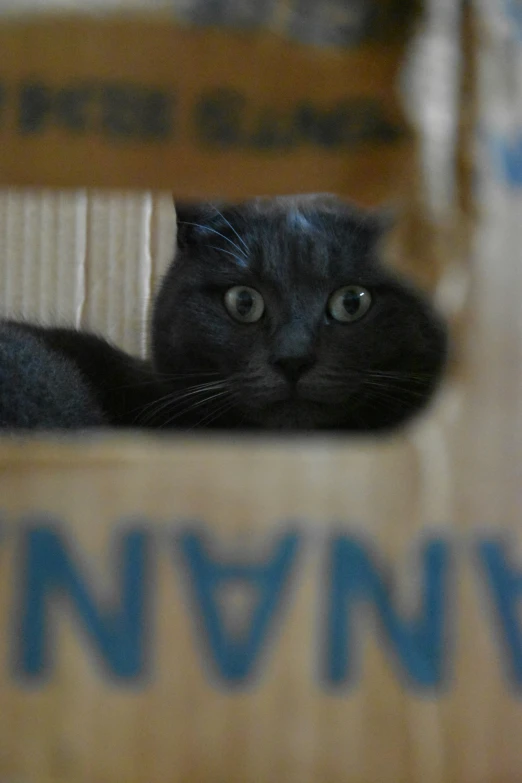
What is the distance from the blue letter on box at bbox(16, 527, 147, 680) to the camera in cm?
44

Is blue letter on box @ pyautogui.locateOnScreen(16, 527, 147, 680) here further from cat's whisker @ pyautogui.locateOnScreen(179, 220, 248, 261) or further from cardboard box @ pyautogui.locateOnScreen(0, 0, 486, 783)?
cat's whisker @ pyautogui.locateOnScreen(179, 220, 248, 261)

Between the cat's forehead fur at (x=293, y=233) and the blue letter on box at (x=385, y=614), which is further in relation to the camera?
the cat's forehead fur at (x=293, y=233)

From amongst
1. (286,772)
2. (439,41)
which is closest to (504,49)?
(439,41)

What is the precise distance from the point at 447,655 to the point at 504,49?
33 centimetres

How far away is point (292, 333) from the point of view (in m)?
0.82

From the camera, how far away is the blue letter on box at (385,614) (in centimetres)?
44

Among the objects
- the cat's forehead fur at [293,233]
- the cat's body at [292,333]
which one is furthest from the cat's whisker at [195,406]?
the cat's forehead fur at [293,233]

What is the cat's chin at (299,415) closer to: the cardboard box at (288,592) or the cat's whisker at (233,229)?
the cat's whisker at (233,229)

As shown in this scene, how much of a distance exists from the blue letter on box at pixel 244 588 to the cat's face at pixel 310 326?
1.26 ft

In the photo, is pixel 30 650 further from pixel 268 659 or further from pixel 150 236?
pixel 150 236

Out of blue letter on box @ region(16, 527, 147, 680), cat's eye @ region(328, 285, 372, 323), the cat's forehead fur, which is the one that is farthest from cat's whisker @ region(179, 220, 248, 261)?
blue letter on box @ region(16, 527, 147, 680)

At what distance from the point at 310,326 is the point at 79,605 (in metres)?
0.45

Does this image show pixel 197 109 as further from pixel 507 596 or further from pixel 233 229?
pixel 233 229

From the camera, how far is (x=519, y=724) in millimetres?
441
